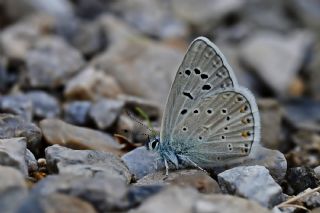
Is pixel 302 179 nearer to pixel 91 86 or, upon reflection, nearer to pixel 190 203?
pixel 190 203

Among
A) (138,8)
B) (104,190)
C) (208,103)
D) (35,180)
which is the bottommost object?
(35,180)

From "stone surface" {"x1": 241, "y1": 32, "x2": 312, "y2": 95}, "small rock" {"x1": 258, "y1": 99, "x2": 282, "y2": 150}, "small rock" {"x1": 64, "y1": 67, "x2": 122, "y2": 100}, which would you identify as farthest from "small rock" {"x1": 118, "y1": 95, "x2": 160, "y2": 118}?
"stone surface" {"x1": 241, "y1": 32, "x2": 312, "y2": 95}

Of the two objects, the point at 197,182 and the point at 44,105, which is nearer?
the point at 197,182

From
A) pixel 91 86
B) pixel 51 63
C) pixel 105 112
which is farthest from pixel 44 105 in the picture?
pixel 51 63

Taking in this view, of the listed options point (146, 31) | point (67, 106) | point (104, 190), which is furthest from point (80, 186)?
point (146, 31)

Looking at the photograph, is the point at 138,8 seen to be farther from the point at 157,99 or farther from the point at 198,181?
the point at 198,181
